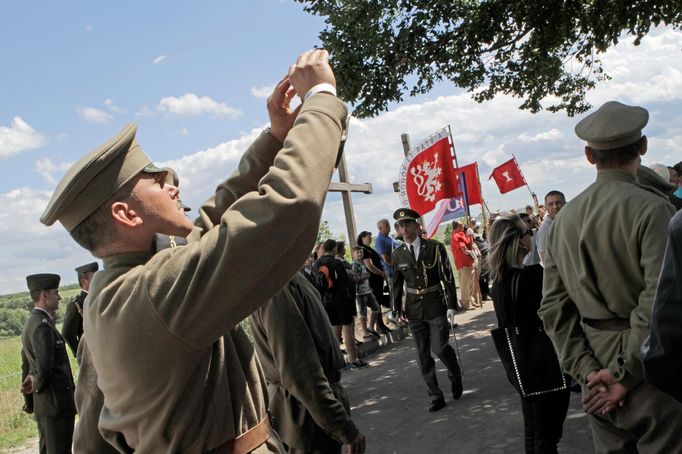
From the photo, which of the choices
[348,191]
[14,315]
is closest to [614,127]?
[348,191]

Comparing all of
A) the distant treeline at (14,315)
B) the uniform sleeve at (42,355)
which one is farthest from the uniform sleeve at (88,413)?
the distant treeline at (14,315)

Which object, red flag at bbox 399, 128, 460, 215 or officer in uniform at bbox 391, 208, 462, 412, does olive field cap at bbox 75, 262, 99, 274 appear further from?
red flag at bbox 399, 128, 460, 215

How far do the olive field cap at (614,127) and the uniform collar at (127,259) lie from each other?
6.71 feet

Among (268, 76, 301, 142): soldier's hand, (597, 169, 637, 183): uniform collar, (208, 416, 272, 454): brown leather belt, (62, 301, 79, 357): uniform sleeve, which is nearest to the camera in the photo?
(208, 416, 272, 454): brown leather belt

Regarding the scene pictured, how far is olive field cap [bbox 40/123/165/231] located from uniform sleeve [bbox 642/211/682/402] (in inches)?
51.2

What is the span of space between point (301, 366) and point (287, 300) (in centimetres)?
36

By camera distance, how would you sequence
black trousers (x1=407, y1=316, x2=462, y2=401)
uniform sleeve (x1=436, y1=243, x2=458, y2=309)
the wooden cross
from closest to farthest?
black trousers (x1=407, y1=316, x2=462, y2=401) < uniform sleeve (x1=436, y1=243, x2=458, y2=309) < the wooden cross

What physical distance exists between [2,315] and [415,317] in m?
23.9

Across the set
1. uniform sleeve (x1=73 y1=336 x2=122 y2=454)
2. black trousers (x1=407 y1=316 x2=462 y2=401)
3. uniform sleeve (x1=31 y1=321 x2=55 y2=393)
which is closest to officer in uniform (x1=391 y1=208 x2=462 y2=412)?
black trousers (x1=407 y1=316 x2=462 y2=401)

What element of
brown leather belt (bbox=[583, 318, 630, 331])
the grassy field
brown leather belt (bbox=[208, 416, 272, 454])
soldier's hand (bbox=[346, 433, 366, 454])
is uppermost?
brown leather belt (bbox=[208, 416, 272, 454])

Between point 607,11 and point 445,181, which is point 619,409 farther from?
point 445,181

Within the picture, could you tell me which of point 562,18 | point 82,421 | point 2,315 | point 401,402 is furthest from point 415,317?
point 2,315

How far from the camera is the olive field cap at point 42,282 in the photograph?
6.73 metres

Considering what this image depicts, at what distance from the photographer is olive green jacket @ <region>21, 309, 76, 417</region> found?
6492 millimetres
